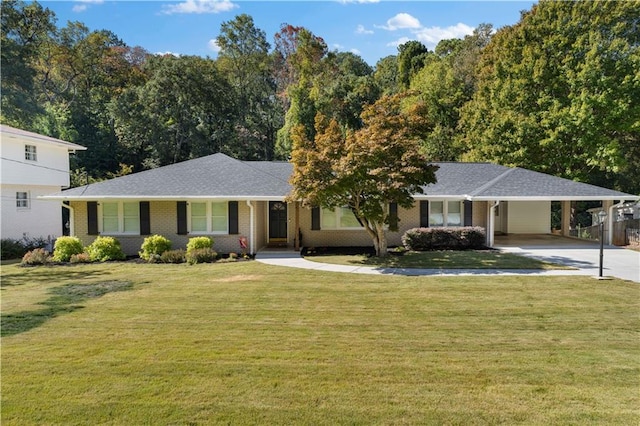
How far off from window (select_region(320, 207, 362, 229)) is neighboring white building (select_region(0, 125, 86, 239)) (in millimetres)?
14366

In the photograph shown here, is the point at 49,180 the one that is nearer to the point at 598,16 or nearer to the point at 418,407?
the point at 418,407

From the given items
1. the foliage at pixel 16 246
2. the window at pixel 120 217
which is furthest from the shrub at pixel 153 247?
the foliage at pixel 16 246

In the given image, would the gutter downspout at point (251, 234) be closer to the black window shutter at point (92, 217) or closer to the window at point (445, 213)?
the black window shutter at point (92, 217)

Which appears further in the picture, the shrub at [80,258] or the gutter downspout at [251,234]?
the gutter downspout at [251,234]

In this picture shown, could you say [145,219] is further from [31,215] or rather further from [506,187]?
[506,187]

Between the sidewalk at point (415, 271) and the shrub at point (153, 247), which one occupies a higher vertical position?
the shrub at point (153, 247)

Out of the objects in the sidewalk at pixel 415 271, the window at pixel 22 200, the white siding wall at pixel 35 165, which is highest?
the white siding wall at pixel 35 165

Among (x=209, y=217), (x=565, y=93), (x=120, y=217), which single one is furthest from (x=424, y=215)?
(x=565, y=93)

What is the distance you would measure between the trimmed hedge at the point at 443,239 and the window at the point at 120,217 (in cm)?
1112

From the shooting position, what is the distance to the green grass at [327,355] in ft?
14.9

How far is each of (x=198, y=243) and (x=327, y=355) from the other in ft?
34.6

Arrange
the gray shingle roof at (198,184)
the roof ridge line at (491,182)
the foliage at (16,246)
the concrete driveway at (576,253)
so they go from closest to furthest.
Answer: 1. the concrete driveway at (576,253)
2. the gray shingle roof at (198,184)
3. the roof ridge line at (491,182)
4. the foliage at (16,246)

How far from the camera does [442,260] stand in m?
13.9

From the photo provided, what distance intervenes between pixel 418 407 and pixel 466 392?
0.74 meters
